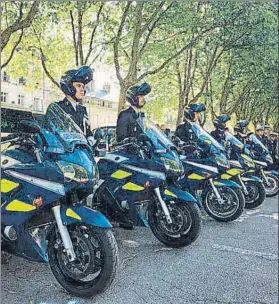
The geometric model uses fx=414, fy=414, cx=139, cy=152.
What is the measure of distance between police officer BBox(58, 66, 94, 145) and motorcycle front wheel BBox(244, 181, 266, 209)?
10.9ft

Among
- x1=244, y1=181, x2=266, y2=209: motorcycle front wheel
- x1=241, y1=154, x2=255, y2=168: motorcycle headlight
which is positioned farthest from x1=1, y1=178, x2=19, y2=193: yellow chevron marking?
x1=244, y1=181, x2=266, y2=209: motorcycle front wheel

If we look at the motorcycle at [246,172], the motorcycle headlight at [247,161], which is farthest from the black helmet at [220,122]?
the motorcycle headlight at [247,161]

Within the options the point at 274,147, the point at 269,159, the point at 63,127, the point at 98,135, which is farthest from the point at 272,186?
the point at 63,127

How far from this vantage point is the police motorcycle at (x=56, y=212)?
90.9 inches

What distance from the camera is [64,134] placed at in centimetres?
245

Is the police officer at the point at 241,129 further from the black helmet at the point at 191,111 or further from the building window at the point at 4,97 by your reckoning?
the building window at the point at 4,97

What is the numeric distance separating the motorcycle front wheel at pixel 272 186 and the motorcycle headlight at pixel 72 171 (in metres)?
4.93

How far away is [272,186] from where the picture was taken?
268 inches

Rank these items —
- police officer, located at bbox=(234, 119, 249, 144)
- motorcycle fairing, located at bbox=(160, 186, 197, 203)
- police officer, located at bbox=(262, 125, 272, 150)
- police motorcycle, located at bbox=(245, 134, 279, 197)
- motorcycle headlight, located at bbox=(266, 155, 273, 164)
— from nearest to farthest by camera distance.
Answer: motorcycle fairing, located at bbox=(160, 186, 197, 203)
police officer, located at bbox=(234, 119, 249, 144)
police motorcycle, located at bbox=(245, 134, 279, 197)
motorcycle headlight, located at bbox=(266, 155, 273, 164)
police officer, located at bbox=(262, 125, 272, 150)

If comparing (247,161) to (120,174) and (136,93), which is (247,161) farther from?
(120,174)

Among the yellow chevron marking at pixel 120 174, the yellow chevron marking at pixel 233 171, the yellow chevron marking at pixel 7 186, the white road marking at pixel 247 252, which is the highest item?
the yellow chevron marking at pixel 7 186

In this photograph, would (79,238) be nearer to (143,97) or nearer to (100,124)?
(100,124)

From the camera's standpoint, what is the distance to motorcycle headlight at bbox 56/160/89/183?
236 cm

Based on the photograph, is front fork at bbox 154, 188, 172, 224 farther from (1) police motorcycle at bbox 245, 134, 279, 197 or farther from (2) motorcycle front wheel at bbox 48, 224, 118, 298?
(1) police motorcycle at bbox 245, 134, 279, 197
